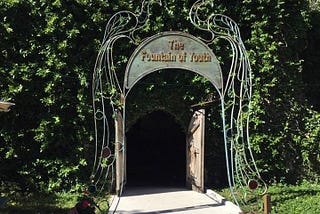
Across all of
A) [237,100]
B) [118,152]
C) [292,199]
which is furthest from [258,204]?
[237,100]

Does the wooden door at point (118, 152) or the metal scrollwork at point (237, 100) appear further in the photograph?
the wooden door at point (118, 152)

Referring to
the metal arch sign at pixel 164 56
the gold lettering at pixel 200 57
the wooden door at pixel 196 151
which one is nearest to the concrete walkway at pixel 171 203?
the wooden door at pixel 196 151

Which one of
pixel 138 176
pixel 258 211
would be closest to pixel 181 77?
pixel 258 211

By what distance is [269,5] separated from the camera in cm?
1148

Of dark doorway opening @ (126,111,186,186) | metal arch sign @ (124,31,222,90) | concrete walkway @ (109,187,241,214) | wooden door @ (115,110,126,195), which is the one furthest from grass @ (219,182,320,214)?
dark doorway opening @ (126,111,186,186)

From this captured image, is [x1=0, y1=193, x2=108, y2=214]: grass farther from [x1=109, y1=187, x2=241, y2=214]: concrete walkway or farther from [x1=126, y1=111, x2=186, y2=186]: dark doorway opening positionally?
[x1=126, y1=111, x2=186, y2=186]: dark doorway opening

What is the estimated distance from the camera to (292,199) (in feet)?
30.7

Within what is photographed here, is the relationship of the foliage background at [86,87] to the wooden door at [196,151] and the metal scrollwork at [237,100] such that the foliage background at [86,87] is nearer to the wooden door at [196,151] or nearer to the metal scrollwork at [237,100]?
the wooden door at [196,151]

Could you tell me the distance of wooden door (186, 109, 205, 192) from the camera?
34.2 feet

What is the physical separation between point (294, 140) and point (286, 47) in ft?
7.98

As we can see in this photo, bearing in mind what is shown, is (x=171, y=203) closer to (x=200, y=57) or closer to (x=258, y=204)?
(x=258, y=204)

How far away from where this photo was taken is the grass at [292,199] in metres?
8.48

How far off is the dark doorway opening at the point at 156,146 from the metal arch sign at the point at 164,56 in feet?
25.0

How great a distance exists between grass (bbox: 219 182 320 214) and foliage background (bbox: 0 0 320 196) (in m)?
0.67
